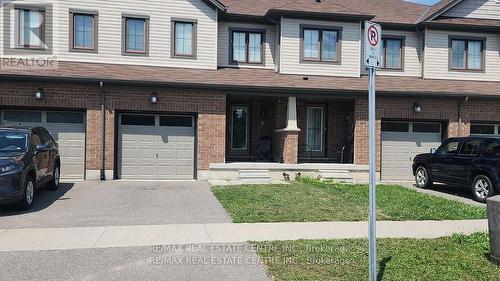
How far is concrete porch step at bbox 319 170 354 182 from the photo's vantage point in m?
15.6

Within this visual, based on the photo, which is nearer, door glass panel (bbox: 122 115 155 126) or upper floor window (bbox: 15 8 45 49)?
door glass panel (bbox: 122 115 155 126)

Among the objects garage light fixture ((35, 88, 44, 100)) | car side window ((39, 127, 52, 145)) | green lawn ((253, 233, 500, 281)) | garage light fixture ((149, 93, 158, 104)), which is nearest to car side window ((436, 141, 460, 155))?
green lawn ((253, 233, 500, 281))

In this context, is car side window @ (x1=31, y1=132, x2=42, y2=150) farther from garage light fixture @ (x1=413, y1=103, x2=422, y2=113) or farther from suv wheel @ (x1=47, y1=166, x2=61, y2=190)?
garage light fixture @ (x1=413, y1=103, x2=422, y2=113)

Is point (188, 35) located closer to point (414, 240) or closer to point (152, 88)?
point (152, 88)

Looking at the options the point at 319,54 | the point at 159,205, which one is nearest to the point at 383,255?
the point at 159,205

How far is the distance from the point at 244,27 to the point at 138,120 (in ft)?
19.9

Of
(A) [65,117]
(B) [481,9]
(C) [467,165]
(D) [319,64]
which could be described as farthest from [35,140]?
(B) [481,9]

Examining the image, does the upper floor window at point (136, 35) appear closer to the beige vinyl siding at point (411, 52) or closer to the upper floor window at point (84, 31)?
the upper floor window at point (84, 31)

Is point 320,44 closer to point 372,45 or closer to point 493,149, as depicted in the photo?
point 493,149

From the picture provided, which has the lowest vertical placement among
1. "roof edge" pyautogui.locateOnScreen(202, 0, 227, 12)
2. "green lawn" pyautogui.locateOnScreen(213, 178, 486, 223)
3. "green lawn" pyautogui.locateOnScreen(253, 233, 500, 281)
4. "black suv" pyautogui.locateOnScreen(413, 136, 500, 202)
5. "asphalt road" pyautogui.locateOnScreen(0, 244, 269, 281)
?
"asphalt road" pyautogui.locateOnScreen(0, 244, 269, 281)

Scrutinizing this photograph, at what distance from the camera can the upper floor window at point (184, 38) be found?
16578mm

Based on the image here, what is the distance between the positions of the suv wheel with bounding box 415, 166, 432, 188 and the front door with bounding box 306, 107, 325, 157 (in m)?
4.45

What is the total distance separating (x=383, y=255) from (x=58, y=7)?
14676 mm

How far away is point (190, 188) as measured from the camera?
13500mm
